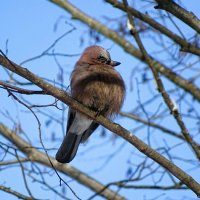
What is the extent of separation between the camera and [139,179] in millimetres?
4578

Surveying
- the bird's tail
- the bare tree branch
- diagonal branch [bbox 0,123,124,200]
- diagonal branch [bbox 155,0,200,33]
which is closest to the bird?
the bird's tail

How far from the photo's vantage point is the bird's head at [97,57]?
4559 millimetres

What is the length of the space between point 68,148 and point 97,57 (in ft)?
3.15

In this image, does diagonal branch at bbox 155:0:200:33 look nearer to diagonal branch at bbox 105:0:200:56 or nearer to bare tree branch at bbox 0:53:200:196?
diagonal branch at bbox 105:0:200:56

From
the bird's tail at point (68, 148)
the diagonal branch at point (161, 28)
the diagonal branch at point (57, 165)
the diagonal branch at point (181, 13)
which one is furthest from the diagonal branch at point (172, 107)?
the diagonal branch at point (57, 165)

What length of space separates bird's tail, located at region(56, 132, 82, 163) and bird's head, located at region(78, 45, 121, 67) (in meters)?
0.78

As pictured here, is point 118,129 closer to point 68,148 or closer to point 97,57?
point 68,148

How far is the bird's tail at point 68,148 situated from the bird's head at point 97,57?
0.78 metres

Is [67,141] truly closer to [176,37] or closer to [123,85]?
[123,85]

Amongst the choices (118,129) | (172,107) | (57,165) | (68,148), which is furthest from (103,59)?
(57,165)

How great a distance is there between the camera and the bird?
13.6 ft

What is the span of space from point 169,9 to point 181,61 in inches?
64.0

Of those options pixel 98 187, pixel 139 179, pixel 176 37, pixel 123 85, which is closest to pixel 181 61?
pixel 176 37

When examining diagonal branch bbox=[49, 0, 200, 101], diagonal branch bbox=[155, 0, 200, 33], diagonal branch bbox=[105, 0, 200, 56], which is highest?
diagonal branch bbox=[49, 0, 200, 101]
